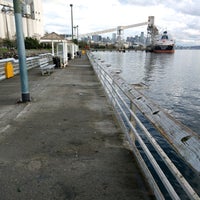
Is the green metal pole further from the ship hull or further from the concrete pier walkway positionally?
the ship hull

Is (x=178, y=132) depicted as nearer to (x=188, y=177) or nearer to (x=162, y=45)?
(x=188, y=177)

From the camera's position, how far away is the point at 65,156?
360 centimetres

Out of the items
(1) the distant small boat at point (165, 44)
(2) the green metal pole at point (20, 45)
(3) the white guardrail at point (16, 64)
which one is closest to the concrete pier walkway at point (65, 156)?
(2) the green metal pole at point (20, 45)

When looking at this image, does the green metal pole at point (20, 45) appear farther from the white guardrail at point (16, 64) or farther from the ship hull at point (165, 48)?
the ship hull at point (165, 48)

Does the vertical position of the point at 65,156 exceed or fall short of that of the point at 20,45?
it falls short

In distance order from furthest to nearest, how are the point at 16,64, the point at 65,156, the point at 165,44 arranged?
the point at 165,44 < the point at 16,64 < the point at 65,156

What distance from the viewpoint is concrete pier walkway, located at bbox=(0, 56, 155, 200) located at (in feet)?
9.09

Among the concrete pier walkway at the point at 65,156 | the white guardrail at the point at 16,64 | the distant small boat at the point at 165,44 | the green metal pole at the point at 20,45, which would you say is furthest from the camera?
the distant small boat at the point at 165,44

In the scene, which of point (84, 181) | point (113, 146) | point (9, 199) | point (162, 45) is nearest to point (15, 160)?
point (9, 199)

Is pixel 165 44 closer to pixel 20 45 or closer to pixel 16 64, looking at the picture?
pixel 16 64

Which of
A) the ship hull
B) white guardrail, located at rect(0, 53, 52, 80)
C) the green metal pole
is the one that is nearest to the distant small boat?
the ship hull

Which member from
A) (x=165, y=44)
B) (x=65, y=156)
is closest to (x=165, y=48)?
(x=165, y=44)

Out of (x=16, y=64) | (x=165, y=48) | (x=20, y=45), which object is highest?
(x=20, y=45)

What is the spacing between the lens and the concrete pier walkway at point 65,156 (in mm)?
2770
